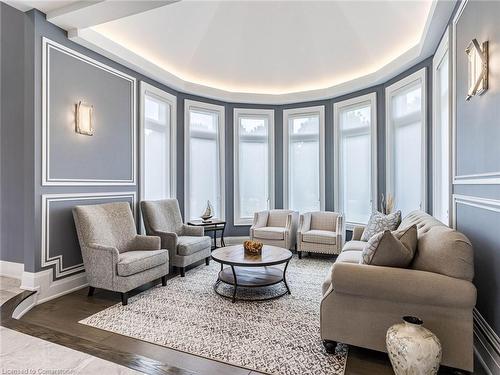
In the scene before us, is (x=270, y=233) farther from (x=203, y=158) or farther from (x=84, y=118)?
(x=84, y=118)

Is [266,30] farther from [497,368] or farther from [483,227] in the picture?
[497,368]

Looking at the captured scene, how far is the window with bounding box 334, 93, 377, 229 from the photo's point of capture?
16.2ft

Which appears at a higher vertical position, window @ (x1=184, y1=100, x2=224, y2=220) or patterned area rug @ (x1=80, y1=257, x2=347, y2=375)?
window @ (x1=184, y1=100, x2=224, y2=220)

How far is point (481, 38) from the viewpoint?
7.09 ft

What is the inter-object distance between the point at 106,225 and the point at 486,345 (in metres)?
3.65

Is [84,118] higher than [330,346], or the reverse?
[84,118]

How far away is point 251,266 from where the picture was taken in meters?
3.00

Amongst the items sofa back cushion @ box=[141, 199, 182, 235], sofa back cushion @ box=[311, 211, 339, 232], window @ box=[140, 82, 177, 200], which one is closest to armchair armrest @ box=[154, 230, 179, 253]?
sofa back cushion @ box=[141, 199, 182, 235]

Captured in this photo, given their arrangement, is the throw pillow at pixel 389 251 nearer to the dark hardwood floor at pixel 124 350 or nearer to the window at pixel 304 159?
the dark hardwood floor at pixel 124 350

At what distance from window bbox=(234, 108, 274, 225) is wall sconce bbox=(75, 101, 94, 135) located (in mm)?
2825

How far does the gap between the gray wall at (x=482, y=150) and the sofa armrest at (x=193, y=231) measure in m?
3.23

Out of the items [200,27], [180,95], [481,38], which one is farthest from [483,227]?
[180,95]

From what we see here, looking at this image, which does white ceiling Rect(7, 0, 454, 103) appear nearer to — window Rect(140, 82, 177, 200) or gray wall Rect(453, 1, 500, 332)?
window Rect(140, 82, 177, 200)

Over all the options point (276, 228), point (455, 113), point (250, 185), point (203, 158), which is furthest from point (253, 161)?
point (455, 113)
